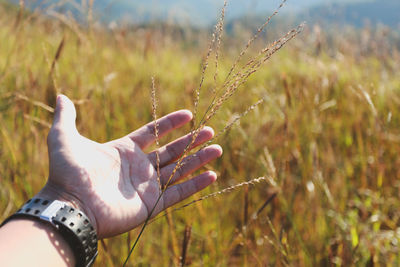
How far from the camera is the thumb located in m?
1.14

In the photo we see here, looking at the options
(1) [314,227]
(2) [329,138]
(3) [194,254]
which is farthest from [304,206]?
(2) [329,138]

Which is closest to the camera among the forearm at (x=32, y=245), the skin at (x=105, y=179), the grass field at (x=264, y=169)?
the forearm at (x=32, y=245)

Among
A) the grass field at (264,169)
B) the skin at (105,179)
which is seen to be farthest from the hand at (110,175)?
the grass field at (264,169)

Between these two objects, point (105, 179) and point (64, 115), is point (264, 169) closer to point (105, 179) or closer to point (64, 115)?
point (105, 179)

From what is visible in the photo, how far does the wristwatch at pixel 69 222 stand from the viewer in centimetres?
100

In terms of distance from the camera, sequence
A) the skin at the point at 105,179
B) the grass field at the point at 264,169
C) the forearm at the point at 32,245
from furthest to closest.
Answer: the grass field at the point at 264,169
the skin at the point at 105,179
the forearm at the point at 32,245

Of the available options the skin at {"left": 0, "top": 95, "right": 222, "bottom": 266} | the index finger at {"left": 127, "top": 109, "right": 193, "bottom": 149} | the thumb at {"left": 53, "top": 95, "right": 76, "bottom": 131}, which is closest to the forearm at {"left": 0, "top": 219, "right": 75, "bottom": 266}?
the skin at {"left": 0, "top": 95, "right": 222, "bottom": 266}

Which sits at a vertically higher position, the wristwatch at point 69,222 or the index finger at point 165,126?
the index finger at point 165,126

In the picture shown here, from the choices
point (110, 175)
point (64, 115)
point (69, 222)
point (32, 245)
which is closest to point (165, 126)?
point (110, 175)

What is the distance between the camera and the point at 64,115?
1.16m

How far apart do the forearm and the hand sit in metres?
0.12

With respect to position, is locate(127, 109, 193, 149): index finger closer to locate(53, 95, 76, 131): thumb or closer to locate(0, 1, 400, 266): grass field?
locate(0, 1, 400, 266): grass field

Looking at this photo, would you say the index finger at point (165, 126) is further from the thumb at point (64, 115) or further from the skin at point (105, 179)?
the thumb at point (64, 115)

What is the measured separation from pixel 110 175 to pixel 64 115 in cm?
26
